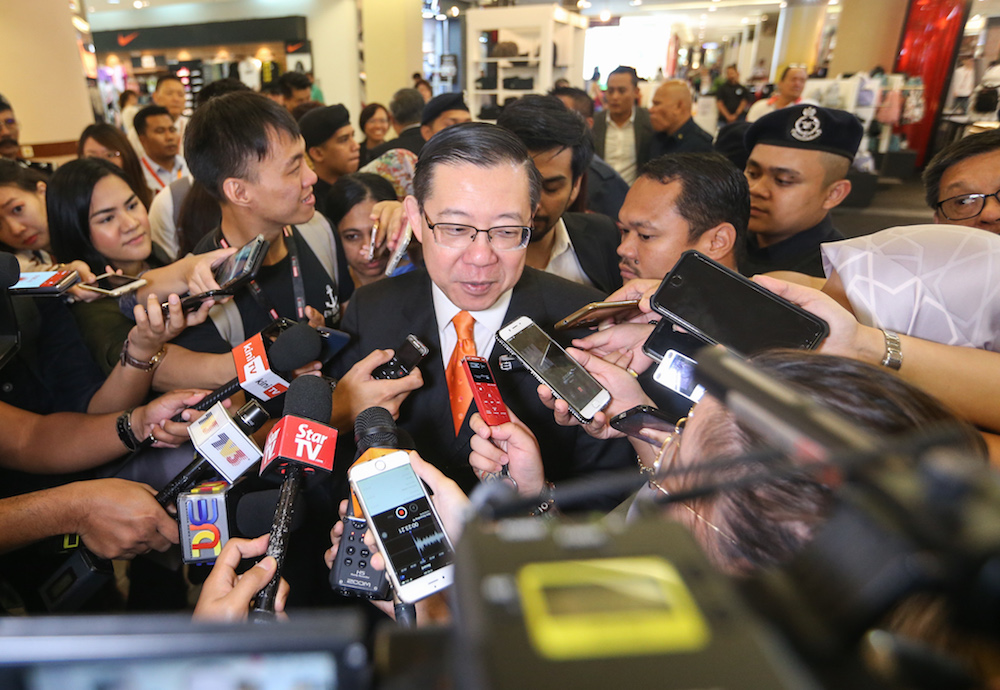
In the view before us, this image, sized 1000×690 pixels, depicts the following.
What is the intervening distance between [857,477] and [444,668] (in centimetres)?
28

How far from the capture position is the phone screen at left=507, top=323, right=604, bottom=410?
4.55ft

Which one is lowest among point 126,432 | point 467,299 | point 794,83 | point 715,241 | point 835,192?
point 126,432

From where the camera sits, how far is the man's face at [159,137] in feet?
14.0

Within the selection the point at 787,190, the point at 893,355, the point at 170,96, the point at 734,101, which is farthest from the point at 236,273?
the point at 734,101

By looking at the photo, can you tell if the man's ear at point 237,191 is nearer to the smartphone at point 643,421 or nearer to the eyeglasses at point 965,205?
the smartphone at point 643,421

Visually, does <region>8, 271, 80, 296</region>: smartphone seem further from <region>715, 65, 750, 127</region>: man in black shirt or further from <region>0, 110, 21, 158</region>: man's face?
<region>715, 65, 750, 127</region>: man in black shirt

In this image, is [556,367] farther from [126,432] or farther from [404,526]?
[126,432]

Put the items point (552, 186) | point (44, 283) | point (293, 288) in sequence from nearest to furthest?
point (44, 283), point (293, 288), point (552, 186)

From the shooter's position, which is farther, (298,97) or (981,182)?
(298,97)

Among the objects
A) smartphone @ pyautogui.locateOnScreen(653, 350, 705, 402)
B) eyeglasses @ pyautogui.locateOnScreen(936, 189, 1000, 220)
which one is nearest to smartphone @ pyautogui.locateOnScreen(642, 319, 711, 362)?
smartphone @ pyautogui.locateOnScreen(653, 350, 705, 402)

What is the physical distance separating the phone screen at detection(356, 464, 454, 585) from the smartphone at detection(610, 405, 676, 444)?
1.74 feet

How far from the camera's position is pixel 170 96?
5.46 metres

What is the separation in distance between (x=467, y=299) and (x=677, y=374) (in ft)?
2.29

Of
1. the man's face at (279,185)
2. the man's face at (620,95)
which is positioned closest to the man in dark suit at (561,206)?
the man's face at (279,185)
